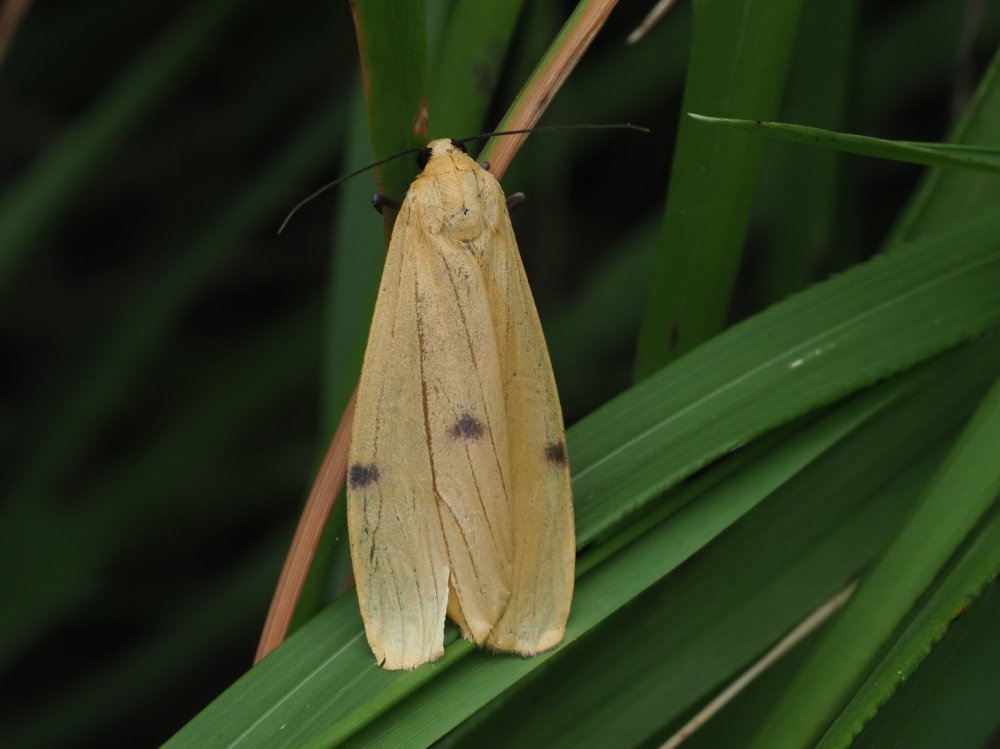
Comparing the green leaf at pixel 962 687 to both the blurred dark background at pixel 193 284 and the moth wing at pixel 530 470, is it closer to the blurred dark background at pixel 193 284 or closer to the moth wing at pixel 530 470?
the moth wing at pixel 530 470

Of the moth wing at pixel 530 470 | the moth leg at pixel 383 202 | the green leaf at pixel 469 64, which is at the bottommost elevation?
the moth wing at pixel 530 470

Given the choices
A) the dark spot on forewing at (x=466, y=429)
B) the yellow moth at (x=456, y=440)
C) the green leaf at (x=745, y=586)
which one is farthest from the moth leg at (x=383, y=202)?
the green leaf at (x=745, y=586)

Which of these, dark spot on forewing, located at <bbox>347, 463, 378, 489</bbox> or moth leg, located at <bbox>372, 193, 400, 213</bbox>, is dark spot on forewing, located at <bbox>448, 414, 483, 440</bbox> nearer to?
dark spot on forewing, located at <bbox>347, 463, 378, 489</bbox>

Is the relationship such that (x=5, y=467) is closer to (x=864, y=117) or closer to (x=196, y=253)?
(x=196, y=253)

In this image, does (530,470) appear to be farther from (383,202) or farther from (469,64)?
(469,64)

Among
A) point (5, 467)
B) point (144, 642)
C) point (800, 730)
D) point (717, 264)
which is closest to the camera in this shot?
point (800, 730)

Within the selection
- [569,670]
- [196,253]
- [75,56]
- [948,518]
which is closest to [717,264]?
[948,518]

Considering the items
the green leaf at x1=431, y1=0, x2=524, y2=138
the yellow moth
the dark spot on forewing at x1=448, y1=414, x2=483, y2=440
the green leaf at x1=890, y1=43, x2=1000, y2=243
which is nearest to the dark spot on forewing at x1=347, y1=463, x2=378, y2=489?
the yellow moth
